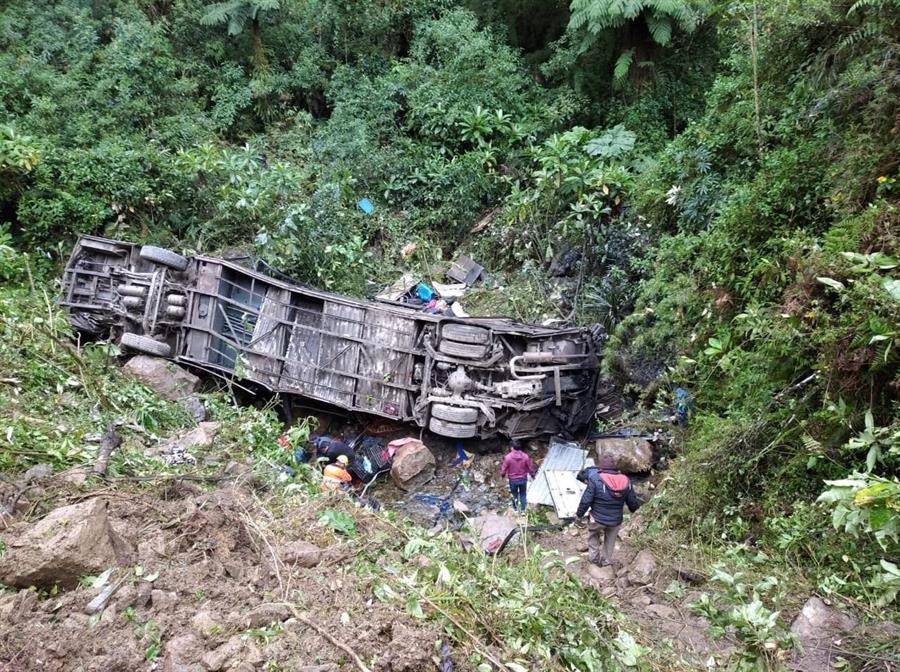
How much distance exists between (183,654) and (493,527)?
3902 mm

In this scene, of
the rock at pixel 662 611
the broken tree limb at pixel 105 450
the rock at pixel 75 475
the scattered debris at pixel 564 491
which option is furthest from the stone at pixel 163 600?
the scattered debris at pixel 564 491

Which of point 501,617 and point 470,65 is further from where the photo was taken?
point 470,65

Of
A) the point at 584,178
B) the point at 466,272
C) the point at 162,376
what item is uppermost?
the point at 584,178

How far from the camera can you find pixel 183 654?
8.97 feet

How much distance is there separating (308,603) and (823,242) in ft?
16.4

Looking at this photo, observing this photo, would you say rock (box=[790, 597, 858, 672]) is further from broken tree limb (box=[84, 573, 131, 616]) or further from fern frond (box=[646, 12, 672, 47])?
fern frond (box=[646, 12, 672, 47])

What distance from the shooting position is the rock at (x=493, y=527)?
5844 mm

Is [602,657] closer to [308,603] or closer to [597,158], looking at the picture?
[308,603]

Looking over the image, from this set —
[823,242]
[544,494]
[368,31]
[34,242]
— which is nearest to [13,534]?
[544,494]

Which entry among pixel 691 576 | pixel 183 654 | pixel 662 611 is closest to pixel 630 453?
pixel 691 576

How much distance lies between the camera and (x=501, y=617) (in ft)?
10.2

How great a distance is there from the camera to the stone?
3041 millimetres

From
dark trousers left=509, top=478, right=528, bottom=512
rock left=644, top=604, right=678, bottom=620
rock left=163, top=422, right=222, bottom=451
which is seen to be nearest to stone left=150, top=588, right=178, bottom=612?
rock left=163, top=422, right=222, bottom=451

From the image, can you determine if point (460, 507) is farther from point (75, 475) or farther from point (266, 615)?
point (266, 615)
